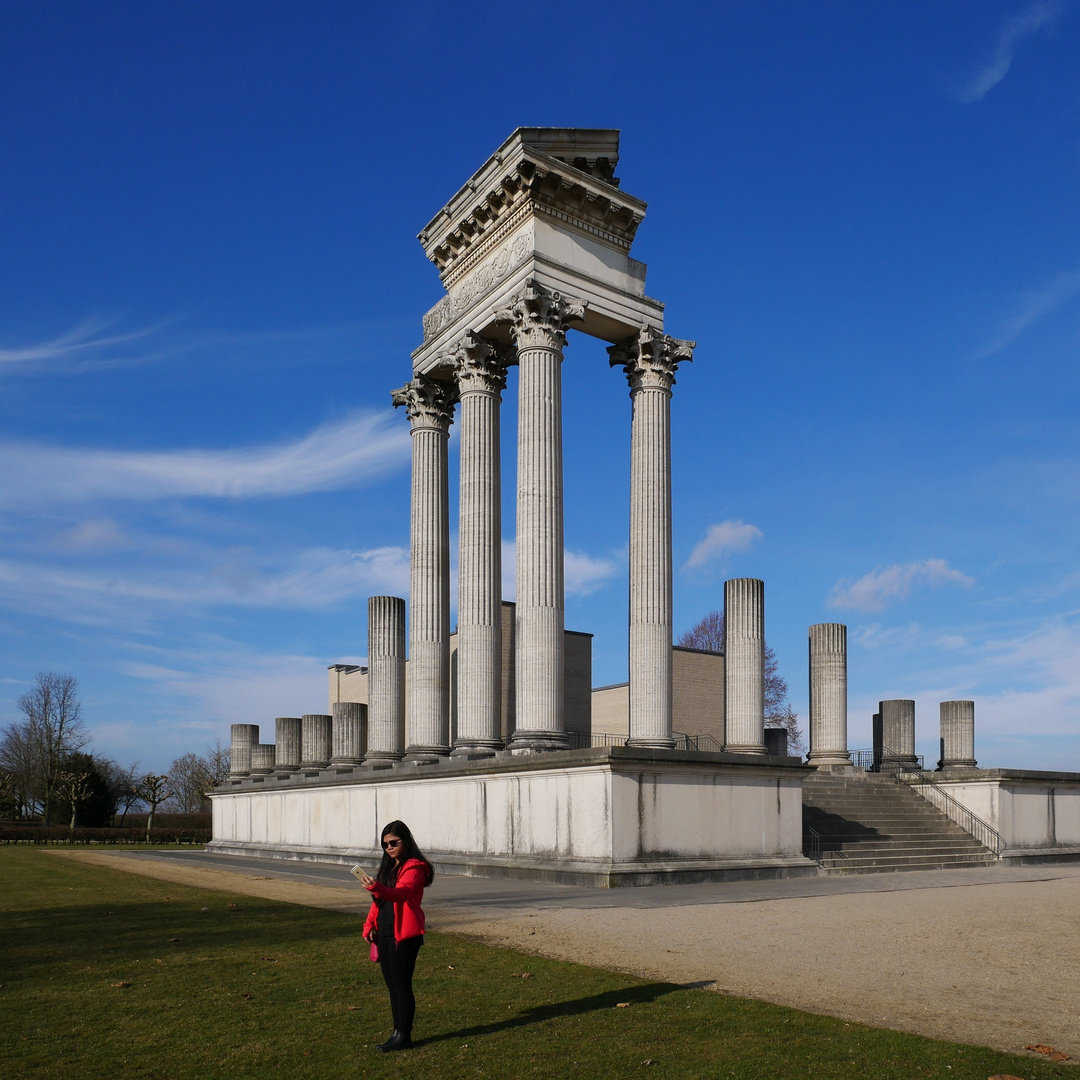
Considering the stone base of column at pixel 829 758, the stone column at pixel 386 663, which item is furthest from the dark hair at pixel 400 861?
the stone base of column at pixel 829 758

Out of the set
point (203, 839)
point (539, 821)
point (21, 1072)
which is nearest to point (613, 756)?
point (539, 821)

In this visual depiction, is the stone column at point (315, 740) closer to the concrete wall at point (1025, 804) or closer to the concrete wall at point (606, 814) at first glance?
the concrete wall at point (606, 814)

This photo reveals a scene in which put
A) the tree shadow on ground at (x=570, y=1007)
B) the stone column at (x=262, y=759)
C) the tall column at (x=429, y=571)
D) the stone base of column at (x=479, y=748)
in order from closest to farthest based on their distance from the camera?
1. the tree shadow on ground at (x=570, y=1007)
2. the stone base of column at (x=479, y=748)
3. the tall column at (x=429, y=571)
4. the stone column at (x=262, y=759)

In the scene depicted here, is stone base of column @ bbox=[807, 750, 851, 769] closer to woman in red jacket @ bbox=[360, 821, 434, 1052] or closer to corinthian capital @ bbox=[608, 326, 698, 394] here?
corinthian capital @ bbox=[608, 326, 698, 394]

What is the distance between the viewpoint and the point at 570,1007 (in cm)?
982

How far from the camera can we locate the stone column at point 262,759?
50.3m

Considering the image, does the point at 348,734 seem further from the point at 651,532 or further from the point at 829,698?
the point at 829,698

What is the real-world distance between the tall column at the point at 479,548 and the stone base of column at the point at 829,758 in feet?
41.5

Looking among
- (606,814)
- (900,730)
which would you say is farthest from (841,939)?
(900,730)

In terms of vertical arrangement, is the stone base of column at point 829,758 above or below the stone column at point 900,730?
below

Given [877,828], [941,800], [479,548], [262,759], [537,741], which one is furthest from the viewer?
[262,759]

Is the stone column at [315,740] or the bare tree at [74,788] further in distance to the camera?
the bare tree at [74,788]

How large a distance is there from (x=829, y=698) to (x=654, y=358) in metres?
14.2

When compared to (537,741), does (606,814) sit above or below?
below
